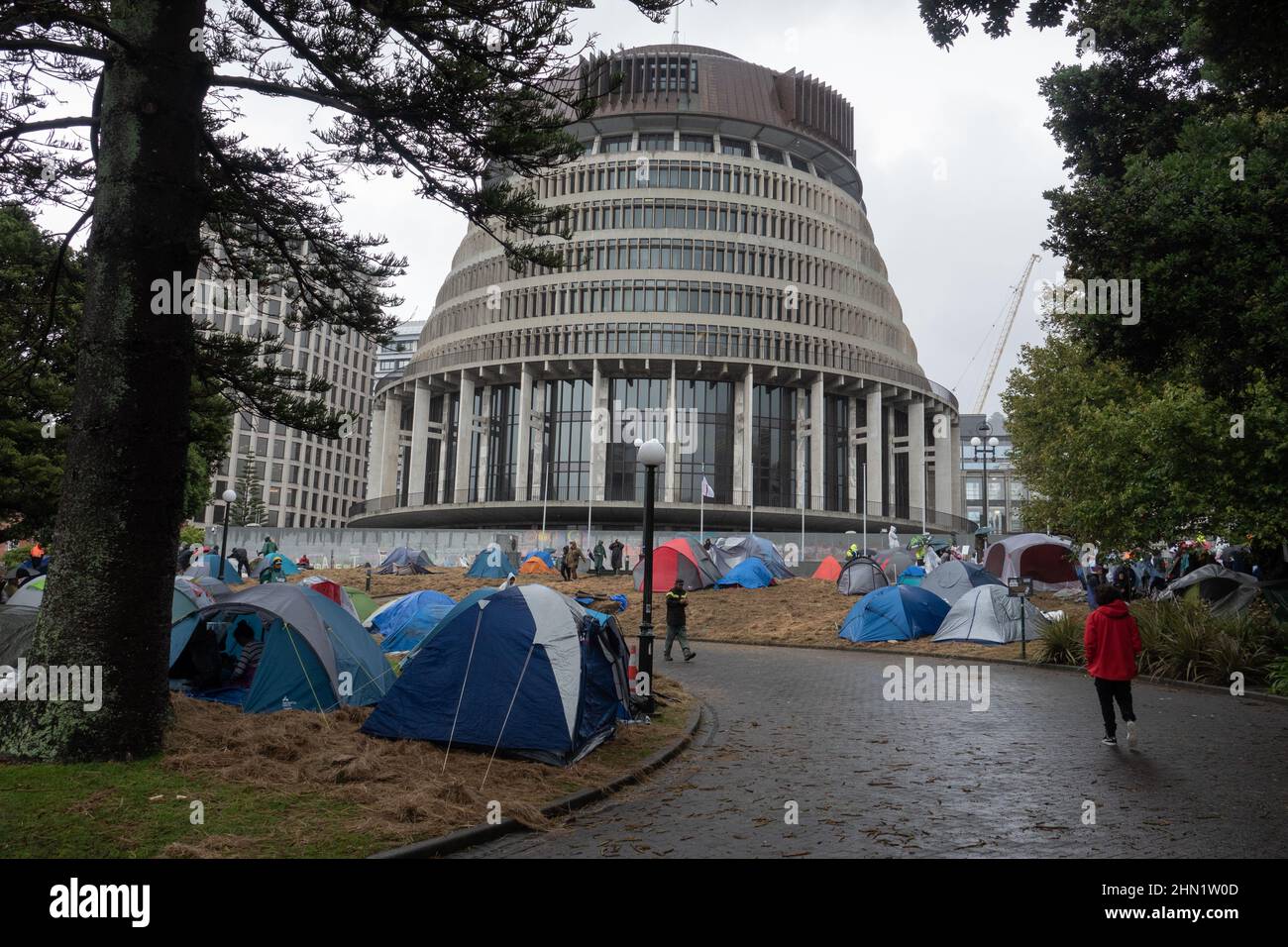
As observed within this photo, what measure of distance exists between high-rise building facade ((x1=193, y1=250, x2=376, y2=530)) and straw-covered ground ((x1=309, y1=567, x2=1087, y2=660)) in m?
70.4

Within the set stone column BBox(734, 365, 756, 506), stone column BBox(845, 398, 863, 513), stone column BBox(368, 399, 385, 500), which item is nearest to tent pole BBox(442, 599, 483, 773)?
stone column BBox(734, 365, 756, 506)

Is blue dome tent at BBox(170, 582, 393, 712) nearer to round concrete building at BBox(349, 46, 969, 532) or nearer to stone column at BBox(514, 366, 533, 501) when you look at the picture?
round concrete building at BBox(349, 46, 969, 532)

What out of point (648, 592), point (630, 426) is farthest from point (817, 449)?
point (648, 592)

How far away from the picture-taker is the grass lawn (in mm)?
6109

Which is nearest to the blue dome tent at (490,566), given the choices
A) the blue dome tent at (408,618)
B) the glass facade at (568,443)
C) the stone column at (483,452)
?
the blue dome tent at (408,618)

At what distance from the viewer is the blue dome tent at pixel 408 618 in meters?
18.8

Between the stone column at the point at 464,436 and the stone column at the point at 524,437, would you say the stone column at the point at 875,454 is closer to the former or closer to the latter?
the stone column at the point at 524,437

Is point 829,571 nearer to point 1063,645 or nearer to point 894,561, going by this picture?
point 894,561

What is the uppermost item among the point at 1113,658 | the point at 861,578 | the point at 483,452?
the point at 483,452

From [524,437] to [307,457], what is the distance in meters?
55.5

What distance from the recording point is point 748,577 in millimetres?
33000

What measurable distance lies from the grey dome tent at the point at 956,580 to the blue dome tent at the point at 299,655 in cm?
1734

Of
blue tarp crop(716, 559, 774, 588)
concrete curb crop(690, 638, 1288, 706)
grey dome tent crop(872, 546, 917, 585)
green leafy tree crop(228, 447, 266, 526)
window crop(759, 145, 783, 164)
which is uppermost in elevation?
window crop(759, 145, 783, 164)
